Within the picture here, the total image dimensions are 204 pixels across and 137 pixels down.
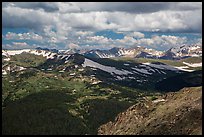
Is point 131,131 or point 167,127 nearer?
point 167,127

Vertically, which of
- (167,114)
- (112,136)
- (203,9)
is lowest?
(112,136)

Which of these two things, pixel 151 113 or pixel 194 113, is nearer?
pixel 194 113

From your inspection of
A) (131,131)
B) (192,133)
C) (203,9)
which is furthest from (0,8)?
(131,131)

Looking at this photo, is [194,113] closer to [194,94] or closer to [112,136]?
[194,94]

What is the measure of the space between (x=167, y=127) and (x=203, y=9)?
14102 cm

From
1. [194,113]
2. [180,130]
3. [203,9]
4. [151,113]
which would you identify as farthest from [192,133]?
[203,9]

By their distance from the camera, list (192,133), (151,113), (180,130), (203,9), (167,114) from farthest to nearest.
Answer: (151,113) → (167,114) → (180,130) → (192,133) → (203,9)

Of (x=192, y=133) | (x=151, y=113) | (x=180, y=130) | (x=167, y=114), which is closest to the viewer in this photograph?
(x=192, y=133)

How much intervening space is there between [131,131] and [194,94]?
39.0 metres

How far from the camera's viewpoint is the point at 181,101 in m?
194

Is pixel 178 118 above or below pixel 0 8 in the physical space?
below

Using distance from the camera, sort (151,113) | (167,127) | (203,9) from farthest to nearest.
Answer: (151,113) → (167,127) → (203,9)

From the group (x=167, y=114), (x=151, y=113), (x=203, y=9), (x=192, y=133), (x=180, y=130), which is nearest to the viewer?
(x=203, y=9)

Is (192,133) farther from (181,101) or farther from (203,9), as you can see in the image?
(203,9)
